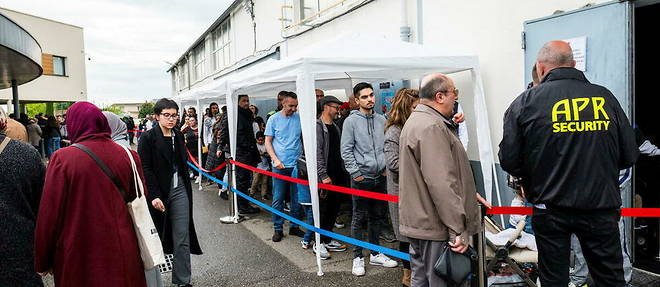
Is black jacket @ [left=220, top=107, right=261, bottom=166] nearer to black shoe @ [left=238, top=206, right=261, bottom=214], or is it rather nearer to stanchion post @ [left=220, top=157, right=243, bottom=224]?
stanchion post @ [left=220, top=157, right=243, bottom=224]

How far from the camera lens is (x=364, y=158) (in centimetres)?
468

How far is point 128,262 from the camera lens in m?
2.69

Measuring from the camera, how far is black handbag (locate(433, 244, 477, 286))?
105 inches

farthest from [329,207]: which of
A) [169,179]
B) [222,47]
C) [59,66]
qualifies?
[59,66]

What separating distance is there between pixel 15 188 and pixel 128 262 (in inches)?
28.8

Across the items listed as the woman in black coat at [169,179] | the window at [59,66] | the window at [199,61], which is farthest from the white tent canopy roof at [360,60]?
the window at [59,66]

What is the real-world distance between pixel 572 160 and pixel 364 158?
2.34m

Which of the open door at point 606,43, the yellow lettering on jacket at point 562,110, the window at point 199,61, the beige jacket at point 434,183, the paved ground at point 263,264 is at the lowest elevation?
the paved ground at point 263,264

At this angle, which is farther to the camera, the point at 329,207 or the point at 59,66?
the point at 59,66

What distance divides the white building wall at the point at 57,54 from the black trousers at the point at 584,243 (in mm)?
35352

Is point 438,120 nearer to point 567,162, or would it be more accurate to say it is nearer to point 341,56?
point 567,162

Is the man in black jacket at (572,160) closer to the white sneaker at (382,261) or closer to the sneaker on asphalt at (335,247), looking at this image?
the white sneaker at (382,261)

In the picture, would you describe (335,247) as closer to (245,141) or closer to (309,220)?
(309,220)

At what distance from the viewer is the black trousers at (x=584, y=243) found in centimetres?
260
